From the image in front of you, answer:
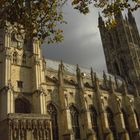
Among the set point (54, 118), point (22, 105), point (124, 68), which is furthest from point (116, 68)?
point (22, 105)

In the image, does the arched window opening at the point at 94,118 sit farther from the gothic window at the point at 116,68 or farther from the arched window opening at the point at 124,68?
the gothic window at the point at 116,68

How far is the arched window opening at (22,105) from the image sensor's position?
3084 centimetres

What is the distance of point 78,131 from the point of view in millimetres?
35750

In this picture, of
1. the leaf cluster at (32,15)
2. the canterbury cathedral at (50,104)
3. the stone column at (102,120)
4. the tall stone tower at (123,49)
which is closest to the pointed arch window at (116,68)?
the tall stone tower at (123,49)

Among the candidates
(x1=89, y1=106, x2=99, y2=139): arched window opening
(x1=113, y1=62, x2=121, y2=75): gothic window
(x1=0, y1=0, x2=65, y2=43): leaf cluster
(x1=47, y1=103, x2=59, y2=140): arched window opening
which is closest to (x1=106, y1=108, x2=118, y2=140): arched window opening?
(x1=89, y1=106, x2=99, y2=139): arched window opening

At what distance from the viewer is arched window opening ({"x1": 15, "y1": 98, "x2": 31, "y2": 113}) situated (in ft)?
101

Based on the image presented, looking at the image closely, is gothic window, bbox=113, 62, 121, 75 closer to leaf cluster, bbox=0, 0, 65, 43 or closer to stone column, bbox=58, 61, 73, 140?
stone column, bbox=58, 61, 73, 140

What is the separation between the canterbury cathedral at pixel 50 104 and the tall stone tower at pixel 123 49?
13.5 m

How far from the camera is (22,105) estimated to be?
103 ft

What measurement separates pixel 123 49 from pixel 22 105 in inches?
1614

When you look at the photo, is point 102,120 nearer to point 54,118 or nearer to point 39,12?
point 54,118

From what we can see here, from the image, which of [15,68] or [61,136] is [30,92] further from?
[61,136]

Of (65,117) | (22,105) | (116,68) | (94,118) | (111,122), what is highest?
(116,68)

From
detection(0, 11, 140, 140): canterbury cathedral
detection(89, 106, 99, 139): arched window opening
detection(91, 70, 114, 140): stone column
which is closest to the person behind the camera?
detection(0, 11, 140, 140): canterbury cathedral
